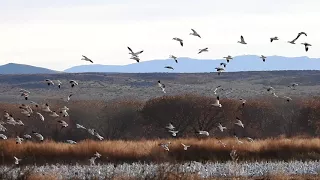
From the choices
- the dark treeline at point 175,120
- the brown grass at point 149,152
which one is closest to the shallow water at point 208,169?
the brown grass at point 149,152

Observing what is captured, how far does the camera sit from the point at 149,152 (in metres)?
27.4

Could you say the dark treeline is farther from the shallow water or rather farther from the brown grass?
the shallow water

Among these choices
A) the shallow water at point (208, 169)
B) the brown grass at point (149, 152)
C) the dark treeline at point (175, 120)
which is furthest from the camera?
the dark treeline at point (175, 120)

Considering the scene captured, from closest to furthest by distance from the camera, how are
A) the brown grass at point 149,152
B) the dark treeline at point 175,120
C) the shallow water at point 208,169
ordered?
1. the shallow water at point 208,169
2. the brown grass at point 149,152
3. the dark treeline at point 175,120

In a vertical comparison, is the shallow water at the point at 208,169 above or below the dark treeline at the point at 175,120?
below

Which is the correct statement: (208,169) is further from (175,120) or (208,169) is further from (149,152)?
(175,120)

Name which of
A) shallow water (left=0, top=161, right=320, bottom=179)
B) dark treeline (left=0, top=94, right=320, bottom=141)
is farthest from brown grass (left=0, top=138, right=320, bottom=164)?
dark treeline (left=0, top=94, right=320, bottom=141)

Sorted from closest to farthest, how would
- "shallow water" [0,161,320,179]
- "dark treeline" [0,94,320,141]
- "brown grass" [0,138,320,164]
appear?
1. "shallow water" [0,161,320,179]
2. "brown grass" [0,138,320,164]
3. "dark treeline" [0,94,320,141]

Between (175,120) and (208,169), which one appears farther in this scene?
(175,120)

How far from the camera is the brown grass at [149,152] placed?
88.3 feet

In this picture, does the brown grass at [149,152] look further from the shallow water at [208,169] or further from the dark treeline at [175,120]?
the dark treeline at [175,120]

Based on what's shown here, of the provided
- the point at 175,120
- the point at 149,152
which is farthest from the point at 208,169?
the point at 175,120

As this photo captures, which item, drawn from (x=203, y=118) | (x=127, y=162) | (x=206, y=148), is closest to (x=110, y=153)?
(x=127, y=162)

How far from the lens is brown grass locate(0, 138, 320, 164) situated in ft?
88.3
